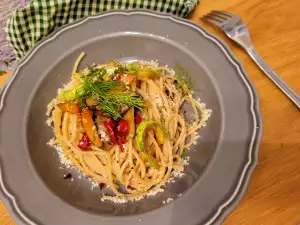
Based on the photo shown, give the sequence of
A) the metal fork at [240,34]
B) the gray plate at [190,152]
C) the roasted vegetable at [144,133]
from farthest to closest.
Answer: the metal fork at [240,34] → the roasted vegetable at [144,133] → the gray plate at [190,152]

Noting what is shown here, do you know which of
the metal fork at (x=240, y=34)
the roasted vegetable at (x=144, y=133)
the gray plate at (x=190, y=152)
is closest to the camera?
the gray plate at (x=190, y=152)

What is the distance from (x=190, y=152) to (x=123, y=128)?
222mm

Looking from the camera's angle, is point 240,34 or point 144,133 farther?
point 240,34

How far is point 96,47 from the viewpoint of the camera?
134cm

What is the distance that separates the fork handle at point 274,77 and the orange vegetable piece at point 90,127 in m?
0.56

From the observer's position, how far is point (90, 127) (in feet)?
3.75

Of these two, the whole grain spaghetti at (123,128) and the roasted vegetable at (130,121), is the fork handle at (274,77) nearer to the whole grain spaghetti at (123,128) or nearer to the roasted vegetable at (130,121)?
the whole grain spaghetti at (123,128)

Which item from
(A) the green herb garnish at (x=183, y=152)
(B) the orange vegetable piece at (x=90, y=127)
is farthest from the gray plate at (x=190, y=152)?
Result: (B) the orange vegetable piece at (x=90, y=127)

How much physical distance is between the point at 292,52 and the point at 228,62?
10.3 inches

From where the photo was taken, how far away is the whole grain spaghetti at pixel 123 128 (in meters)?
1.14

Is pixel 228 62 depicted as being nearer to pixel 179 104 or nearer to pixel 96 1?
pixel 179 104

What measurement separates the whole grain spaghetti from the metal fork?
0.77 ft

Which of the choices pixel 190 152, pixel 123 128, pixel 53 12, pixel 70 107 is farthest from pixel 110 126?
pixel 53 12

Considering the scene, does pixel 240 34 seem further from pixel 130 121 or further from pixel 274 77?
pixel 130 121
